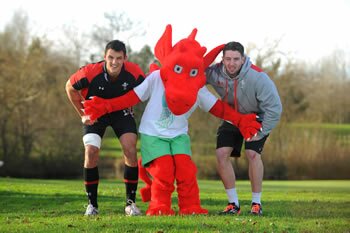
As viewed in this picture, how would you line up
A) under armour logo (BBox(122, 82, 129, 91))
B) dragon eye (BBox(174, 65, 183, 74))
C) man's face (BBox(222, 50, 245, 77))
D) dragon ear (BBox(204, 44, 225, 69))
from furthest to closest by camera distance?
dragon ear (BBox(204, 44, 225, 69)) < under armour logo (BBox(122, 82, 129, 91)) < man's face (BBox(222, 50, 245, 77)) < dragon eye (BBox(174, 65, 183, 74))

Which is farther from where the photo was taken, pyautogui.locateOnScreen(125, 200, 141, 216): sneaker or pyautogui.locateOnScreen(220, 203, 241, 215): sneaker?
pyautogui.locateOnScreen(220, 203, 241, 215): sneaker

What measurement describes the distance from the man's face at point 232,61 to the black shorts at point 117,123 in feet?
4.46

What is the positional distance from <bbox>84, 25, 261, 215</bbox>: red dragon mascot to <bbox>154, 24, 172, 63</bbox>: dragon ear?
0.04 feet

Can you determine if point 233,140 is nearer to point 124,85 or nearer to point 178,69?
point 178,69

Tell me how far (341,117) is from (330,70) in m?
3.08

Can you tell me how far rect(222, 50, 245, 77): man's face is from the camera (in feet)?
24.3

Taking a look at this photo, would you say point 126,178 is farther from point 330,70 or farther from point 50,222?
point 330,70

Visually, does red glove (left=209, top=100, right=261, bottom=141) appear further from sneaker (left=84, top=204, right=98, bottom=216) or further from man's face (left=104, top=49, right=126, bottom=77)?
sneaker (left=84, top=204, right=98, bottom=216)

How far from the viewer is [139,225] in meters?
6.18

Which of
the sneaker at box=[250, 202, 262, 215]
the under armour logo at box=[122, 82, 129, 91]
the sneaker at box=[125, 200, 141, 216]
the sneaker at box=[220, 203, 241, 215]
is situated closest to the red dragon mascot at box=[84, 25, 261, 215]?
the under armour logo at box=[122, 82, 129, 91]

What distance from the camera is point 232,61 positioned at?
741 centimetres

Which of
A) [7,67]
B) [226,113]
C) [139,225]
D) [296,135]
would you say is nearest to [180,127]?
[226,113]

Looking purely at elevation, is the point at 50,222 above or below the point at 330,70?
below

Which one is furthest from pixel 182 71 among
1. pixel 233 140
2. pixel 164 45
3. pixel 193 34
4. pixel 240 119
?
pixel 233 140
